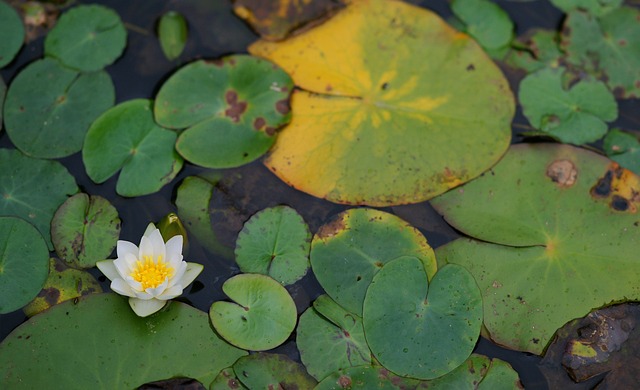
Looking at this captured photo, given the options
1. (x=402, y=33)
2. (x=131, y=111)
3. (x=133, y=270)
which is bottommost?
(x=133, y=270)

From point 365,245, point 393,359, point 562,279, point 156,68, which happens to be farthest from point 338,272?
point 156,68

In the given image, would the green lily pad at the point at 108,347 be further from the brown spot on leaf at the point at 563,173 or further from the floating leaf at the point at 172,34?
the brown spot on leaf at the point at 563,173

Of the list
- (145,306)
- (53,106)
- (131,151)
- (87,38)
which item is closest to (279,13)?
(87,38)

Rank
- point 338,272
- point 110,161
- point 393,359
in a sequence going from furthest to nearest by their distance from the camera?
point 110,161 → point 338,272 → point 393,359

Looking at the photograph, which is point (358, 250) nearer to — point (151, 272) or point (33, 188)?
point (151, 272)

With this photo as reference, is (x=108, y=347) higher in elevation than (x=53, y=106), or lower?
lower

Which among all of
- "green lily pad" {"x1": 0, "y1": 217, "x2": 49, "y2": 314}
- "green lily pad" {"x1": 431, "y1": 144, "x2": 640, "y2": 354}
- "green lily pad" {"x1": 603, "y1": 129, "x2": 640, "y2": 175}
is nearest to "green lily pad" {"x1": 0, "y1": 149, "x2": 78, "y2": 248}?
"green lily pad" {"x1": 0, "y1": 217, "x2": 49, "y2": 314}

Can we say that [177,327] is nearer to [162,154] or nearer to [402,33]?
[162,154]
